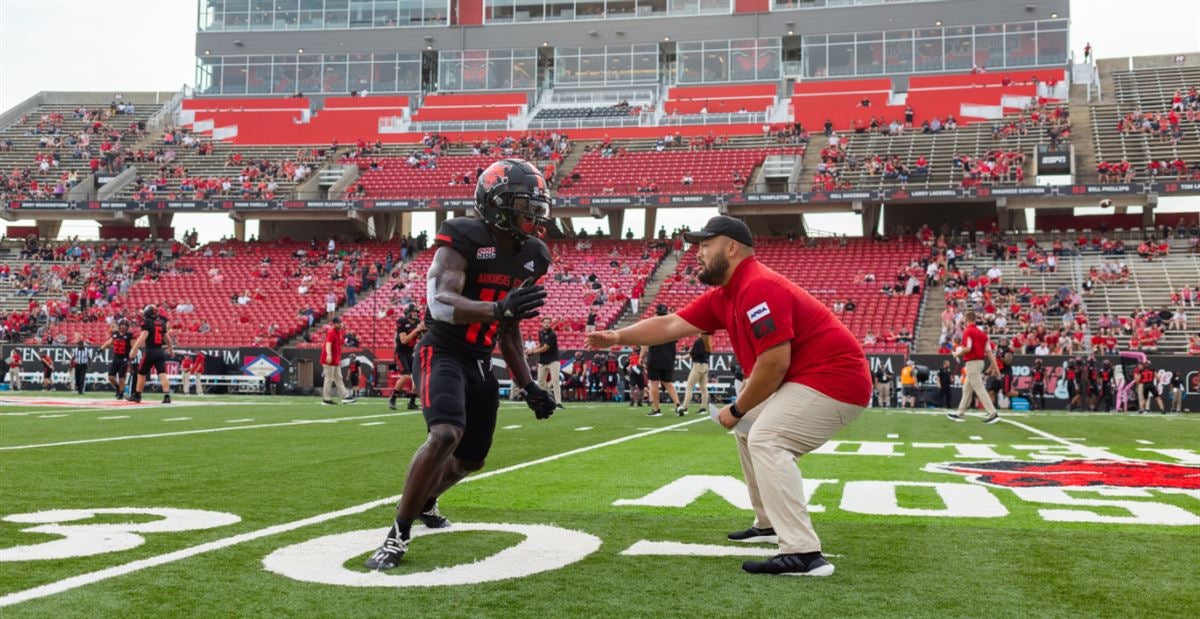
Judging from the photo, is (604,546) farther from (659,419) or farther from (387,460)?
(659,419)

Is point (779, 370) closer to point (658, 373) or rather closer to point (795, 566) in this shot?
point (795, 566)

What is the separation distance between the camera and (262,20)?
2313 inches

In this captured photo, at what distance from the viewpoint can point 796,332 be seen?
4.93 m

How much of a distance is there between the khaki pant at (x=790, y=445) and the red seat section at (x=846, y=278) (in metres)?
25.5

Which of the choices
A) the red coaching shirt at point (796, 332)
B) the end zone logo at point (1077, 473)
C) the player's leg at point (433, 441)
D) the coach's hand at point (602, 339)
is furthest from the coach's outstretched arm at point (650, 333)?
the end zone logo at point (1077, 473)

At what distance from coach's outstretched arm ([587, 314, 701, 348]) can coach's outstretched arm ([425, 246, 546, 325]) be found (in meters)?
0.49

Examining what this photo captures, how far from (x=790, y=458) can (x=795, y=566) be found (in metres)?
0.51

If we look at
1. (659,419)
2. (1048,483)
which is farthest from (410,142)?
(1048,483)

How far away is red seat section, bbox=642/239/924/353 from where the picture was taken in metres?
32.3

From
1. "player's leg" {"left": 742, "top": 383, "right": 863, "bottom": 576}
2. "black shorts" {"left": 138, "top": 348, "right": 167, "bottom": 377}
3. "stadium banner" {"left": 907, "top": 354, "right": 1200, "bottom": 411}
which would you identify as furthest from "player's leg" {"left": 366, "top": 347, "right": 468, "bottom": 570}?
"stadium banner" {"left": 907, "top": 354, "right": 1200, "bottom": 411}

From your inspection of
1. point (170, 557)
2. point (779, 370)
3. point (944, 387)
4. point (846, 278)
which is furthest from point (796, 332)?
point (846, 278)

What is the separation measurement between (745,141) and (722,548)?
43.0 metres

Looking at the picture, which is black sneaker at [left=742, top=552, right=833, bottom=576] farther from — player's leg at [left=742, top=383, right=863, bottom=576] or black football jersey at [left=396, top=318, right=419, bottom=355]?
black football jersey at [left=396, top=318, right=419, bottom=355]

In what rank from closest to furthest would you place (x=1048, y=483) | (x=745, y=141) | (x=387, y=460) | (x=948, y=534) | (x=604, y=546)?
1. (x=604, y=546)
2. (x=948, y=534)
3. (x=1048, y=483)
4. (x=387, y=460)
5. (x=745, y=141)
